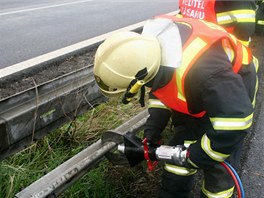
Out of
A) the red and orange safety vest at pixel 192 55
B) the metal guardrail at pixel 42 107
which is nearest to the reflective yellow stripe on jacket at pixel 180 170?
the red and orange safety vest at pixel 192 55

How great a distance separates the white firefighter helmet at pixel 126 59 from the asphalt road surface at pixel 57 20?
2.75 metres

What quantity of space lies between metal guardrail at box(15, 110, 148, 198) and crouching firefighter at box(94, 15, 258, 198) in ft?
1.78

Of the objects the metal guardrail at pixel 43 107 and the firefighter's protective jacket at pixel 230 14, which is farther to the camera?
the firefighter's protective jacket at pixel 230 14

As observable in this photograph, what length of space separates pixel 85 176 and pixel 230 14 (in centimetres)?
187

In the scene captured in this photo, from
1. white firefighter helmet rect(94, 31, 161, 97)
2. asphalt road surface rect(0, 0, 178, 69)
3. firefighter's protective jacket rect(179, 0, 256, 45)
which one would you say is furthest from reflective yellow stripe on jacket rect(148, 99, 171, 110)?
asphalt road surface rect(0, 0, 178, 69)

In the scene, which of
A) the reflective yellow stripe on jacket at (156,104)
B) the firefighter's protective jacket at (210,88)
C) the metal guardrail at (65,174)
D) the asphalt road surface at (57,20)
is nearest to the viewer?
the firefighter's protective jacket at (210,88)

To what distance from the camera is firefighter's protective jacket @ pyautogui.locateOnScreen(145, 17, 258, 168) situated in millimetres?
1938

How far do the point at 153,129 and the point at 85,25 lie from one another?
15.2 ft

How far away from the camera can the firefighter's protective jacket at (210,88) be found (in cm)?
194

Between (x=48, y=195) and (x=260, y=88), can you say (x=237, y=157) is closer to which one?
(x=48, y=195)

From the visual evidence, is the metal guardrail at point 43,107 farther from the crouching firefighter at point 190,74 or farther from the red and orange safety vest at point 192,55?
the red and orange safety vest at point 192,55

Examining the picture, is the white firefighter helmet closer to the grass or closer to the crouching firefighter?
the crouching firefighter

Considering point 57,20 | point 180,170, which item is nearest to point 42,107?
point 180,170

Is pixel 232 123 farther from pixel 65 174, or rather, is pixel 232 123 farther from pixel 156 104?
pixel 65 174
